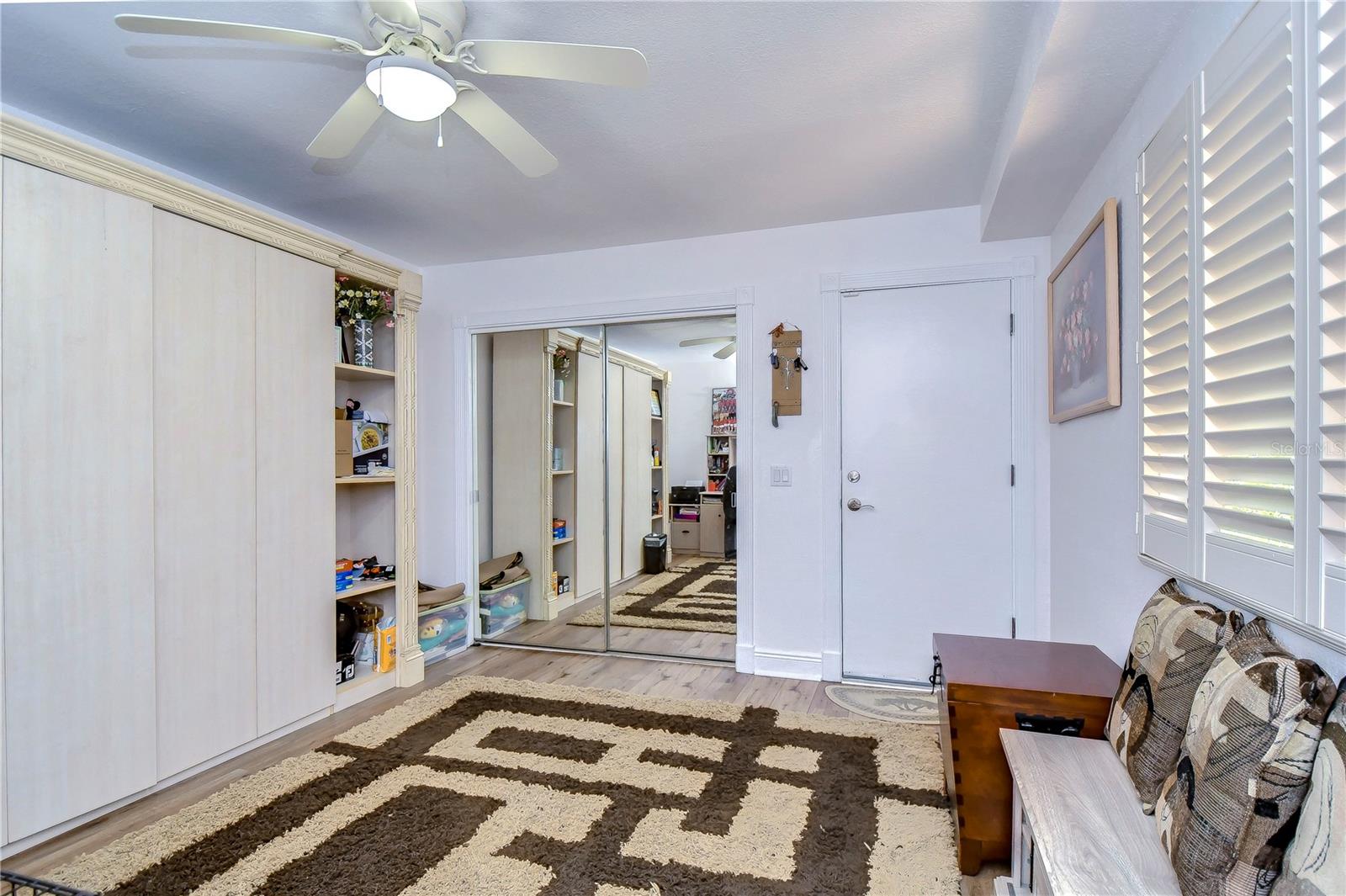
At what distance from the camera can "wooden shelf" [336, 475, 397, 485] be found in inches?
120

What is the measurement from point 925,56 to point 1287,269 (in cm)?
132

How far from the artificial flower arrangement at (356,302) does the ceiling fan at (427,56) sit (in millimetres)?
1364

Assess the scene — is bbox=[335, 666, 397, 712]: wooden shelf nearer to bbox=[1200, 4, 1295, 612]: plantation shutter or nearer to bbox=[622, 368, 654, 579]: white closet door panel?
bbox=[622, 368, 654, 579]: white closet door panel

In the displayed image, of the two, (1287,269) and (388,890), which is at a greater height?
(1287,269)

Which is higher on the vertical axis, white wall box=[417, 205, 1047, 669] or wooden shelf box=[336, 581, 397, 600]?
A: white wall box=[417, 205, 1047, 669]

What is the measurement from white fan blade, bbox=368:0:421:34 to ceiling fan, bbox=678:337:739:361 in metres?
2.22

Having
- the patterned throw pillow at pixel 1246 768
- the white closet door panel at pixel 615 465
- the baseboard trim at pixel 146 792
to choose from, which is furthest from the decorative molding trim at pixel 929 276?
the baseboard trim at pixel 146 792

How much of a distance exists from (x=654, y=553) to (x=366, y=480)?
178 centimetres

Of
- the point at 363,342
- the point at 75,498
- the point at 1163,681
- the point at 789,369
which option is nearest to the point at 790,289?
the point at 789,369

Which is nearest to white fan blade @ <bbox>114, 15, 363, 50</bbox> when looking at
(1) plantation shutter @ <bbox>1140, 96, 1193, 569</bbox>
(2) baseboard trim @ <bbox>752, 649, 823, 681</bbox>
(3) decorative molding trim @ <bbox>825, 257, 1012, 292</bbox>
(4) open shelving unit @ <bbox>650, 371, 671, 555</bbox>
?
(1) plantation shutter @ <bbox>1140, 96, 1193, 569</bbox>

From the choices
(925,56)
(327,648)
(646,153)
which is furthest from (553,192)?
(327,648)

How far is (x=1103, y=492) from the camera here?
84.6 inches

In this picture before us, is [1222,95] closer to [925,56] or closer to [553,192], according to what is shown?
[925,56]

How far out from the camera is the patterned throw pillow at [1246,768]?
892 mm
